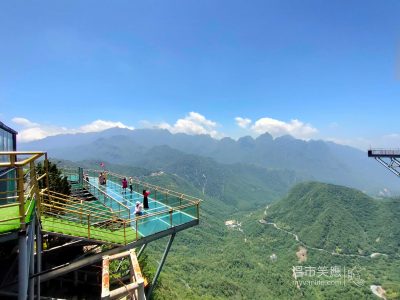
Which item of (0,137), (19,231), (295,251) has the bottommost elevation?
(295,251)

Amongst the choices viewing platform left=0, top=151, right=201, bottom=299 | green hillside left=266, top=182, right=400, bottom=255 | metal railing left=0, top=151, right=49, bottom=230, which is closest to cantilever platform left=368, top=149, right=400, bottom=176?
viewing platform left=0, top=151, right=201, bottom=299

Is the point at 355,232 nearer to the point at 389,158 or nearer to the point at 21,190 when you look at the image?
the point at 389,158

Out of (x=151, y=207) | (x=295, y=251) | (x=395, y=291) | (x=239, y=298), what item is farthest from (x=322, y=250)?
(x=151, y=207)

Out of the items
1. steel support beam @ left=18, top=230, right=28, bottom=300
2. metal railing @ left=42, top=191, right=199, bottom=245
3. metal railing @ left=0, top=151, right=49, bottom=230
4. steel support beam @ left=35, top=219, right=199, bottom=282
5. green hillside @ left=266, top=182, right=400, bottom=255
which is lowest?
green hillside @ left=266, top=182, right=400, bottom=255

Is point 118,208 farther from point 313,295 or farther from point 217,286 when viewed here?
point 313,295

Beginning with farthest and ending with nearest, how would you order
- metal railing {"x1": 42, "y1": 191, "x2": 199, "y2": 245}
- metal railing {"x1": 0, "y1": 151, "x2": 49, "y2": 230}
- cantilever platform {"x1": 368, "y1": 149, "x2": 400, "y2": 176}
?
cantilever platform {"x1": 368, "y1": 149, "x2": 400, "y2": 176} < metal railing {"x1": 42, "y1": 191, "x2": 199, "y2": 245} < metal railing {"x1": 0, "y1": 151, "x2": 49, "y2": 230}

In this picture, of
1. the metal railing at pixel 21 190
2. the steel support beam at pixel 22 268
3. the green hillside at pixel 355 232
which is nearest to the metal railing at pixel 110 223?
the metal railing at pixel 21 190

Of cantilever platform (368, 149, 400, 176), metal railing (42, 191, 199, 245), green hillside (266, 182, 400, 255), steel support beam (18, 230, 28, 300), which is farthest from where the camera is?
green hillside (266, 182, 400, 255)

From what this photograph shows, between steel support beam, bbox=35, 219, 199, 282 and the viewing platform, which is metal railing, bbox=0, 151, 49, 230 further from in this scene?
steel support beam, bbox=35, 219, 199, 282

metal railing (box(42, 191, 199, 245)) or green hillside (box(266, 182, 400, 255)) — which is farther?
green hillside (box(266, 182, 400, 255))

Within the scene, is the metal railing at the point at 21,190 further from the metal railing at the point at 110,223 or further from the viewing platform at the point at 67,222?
the metal railing at the point at 110,223

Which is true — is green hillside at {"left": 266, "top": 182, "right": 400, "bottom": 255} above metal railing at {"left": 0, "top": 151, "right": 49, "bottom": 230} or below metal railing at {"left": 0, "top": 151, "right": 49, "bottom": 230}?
below
